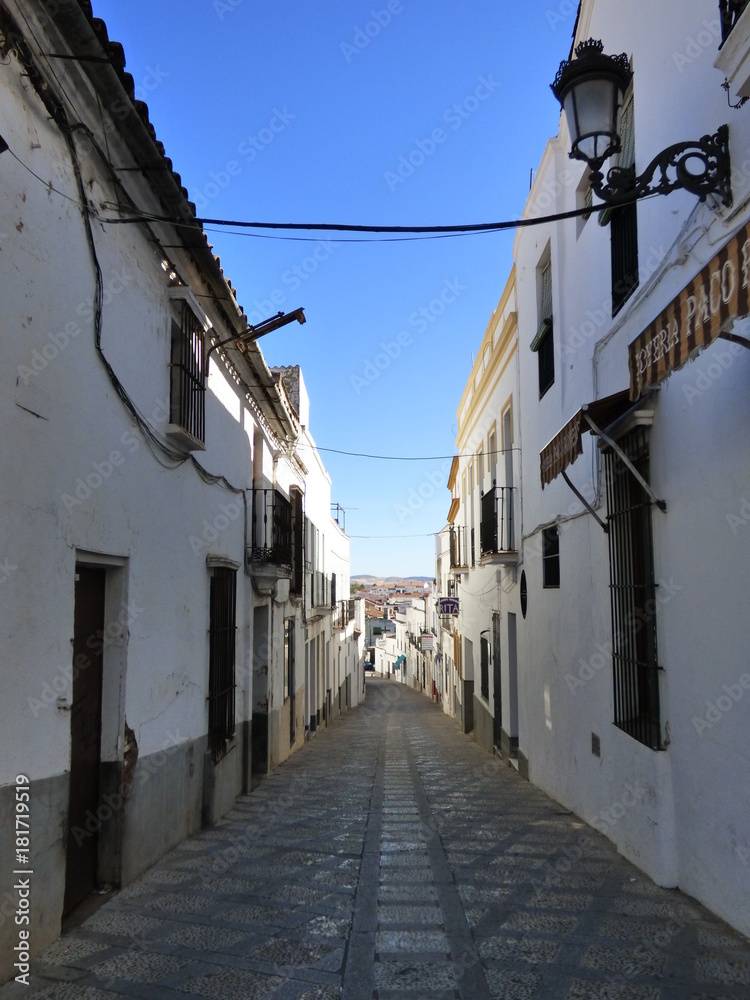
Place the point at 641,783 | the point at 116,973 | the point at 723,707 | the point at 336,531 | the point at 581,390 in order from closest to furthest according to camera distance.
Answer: the point at 116,973, the point at 723,707, the point at 641,783, the point at 581,390, the point at 336,531

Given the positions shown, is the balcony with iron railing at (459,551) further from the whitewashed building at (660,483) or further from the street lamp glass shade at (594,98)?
the street lamp glass shade at (594,98)

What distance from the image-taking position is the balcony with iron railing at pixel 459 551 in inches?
702

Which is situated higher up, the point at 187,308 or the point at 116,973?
the point at 187,308

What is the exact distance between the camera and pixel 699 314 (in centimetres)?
320

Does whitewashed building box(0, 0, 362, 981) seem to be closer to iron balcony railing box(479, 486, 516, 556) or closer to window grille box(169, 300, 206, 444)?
window grille box(169, 300, 206, 444)

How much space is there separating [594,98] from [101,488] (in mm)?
3611

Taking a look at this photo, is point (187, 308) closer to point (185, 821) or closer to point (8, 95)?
point (8, 95)

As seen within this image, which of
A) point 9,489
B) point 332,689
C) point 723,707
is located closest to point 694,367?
point 723,707

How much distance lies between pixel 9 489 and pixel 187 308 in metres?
3.25

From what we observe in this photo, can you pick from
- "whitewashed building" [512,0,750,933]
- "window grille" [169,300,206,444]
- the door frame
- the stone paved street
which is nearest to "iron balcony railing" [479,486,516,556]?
"whitewashed building" [512,0,750,933]

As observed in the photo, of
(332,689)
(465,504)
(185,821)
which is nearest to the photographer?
(185,821)

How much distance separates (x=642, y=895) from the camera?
14.5 feet

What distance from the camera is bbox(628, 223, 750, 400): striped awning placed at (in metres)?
2.84

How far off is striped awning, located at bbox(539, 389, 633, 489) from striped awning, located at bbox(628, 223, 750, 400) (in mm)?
1209
